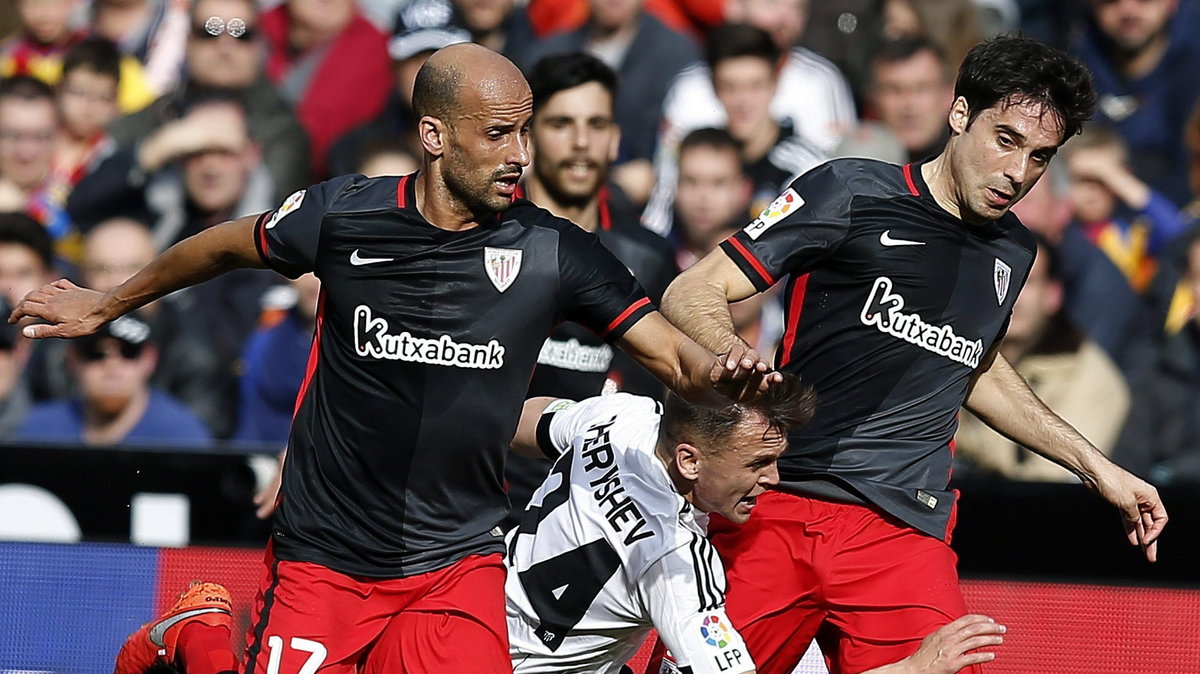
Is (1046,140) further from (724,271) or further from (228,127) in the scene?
(228,127)

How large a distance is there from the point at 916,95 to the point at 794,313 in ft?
12.7

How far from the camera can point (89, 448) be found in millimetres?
6160

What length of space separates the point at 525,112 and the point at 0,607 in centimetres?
321

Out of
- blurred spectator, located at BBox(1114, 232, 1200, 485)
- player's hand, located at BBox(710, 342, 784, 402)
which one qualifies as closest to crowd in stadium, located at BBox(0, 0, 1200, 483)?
blurred spectator, located at BBox(1114, 232, 1200, 485)

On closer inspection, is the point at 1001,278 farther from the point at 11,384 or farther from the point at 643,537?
the point at 11,384

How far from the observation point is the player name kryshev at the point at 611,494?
3979mm

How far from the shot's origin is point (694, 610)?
151 inches

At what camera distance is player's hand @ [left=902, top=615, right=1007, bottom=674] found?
3.75 m

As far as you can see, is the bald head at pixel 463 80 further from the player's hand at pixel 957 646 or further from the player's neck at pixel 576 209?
the player's neck at pixel 576 209

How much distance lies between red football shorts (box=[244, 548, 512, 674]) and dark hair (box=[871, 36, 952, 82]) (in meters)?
4.79

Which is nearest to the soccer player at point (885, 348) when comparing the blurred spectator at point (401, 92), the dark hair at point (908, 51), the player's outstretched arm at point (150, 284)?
Result: the player's outstretched arm at point (150, 284)

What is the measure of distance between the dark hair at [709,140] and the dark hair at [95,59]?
3331 mm

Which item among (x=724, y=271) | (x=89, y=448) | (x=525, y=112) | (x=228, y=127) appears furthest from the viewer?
(x=228, y=127)

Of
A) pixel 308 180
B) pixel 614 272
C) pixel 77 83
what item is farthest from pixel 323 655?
pixel 77 83
